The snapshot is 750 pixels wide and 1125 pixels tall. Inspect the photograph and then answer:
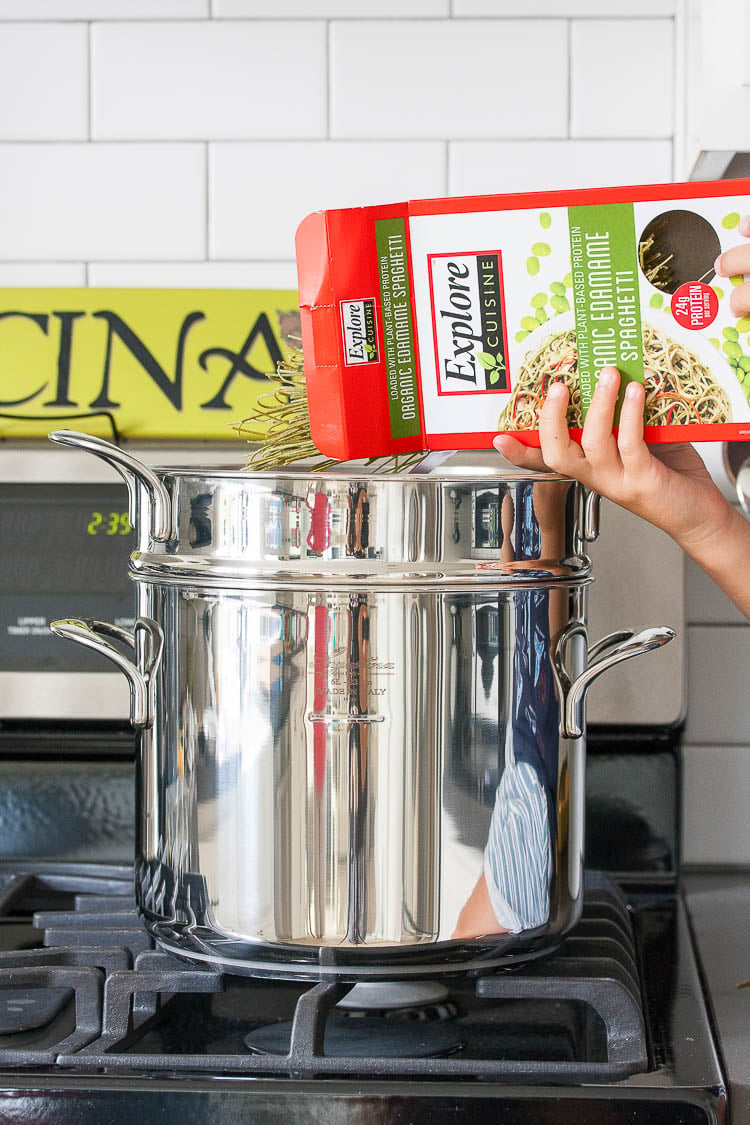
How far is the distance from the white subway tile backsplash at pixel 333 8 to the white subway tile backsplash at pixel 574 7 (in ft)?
0.08

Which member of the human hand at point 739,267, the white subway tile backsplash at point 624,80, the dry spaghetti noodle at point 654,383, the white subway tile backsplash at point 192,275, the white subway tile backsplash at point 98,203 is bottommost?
the dry spaghetti noodle at point 654,383

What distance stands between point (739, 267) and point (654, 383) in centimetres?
7

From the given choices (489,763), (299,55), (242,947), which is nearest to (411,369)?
(489,763)

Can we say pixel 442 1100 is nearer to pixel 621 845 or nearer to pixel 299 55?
pixel 621 845

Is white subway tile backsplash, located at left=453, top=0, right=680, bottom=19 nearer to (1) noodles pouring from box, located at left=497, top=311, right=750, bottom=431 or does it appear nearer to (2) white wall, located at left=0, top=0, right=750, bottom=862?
(2) white wall, located at left=0, top=0, right=750, bottom=862

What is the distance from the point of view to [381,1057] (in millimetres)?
588

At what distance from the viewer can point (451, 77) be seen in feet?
3.00

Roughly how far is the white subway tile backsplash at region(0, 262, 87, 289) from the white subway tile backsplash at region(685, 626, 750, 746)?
59 centimetres

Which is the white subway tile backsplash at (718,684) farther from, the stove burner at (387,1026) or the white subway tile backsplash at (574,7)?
the white subway tile backsplash at (574,7)

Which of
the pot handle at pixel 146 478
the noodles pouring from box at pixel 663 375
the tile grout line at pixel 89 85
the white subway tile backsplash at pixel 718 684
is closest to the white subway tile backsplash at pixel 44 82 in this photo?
the tile grout line at pixel 89 85

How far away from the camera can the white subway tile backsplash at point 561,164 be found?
0.91 metres

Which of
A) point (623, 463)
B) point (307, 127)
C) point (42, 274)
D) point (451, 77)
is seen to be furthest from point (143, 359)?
point (623, 463)

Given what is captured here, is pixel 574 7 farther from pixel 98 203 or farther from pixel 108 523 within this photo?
pixel 108 523

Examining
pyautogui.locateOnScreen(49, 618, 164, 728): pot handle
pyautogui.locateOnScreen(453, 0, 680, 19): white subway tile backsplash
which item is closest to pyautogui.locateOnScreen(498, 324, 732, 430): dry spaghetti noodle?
pyautogui.locateOnScreen(49, 618, 164, 728): pot handle
